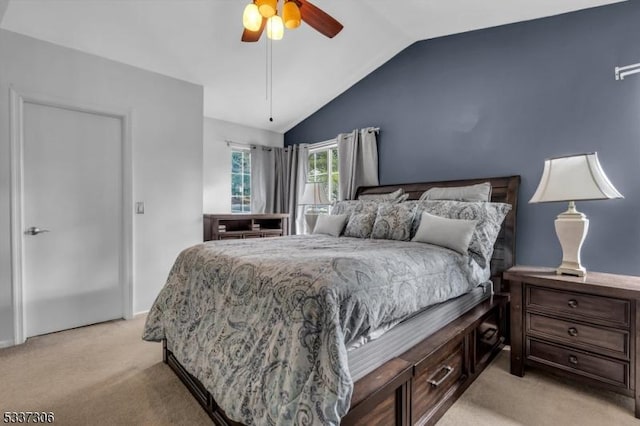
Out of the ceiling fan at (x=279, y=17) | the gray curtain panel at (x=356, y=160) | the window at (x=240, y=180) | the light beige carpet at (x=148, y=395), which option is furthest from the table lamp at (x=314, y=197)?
the light beige carpet at (x=148, y=395)

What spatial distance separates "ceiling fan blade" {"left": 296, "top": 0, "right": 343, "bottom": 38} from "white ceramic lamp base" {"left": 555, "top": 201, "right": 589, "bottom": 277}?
79.9 inches

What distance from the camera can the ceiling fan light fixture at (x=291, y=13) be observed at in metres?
1.91

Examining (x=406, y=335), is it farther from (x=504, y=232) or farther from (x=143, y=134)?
(x=143, y=134)

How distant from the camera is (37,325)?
274 centimetres

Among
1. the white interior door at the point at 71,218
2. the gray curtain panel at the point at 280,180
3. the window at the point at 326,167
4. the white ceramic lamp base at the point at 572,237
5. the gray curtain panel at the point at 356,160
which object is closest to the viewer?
the white ceramic lamp base at the point at 572,237

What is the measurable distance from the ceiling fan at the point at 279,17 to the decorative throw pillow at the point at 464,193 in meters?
Answer: 1.74

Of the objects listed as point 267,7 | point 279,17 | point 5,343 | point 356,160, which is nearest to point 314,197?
point 356,160

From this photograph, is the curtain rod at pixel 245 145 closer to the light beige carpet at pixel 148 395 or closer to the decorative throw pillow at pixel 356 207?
the decorative throw pillow at pixel 356 207

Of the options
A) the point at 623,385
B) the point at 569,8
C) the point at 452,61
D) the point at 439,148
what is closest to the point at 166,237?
the point at 439,148

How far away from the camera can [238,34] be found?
3023 millimetres

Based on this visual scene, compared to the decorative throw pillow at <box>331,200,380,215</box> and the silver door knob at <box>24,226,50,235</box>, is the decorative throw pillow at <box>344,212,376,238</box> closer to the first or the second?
the decorative throw pillow at <box>331,200,380,215</box>

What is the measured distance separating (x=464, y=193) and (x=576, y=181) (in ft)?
3.06

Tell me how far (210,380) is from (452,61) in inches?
139

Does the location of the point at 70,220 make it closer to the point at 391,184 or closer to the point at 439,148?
the point at 391,184
